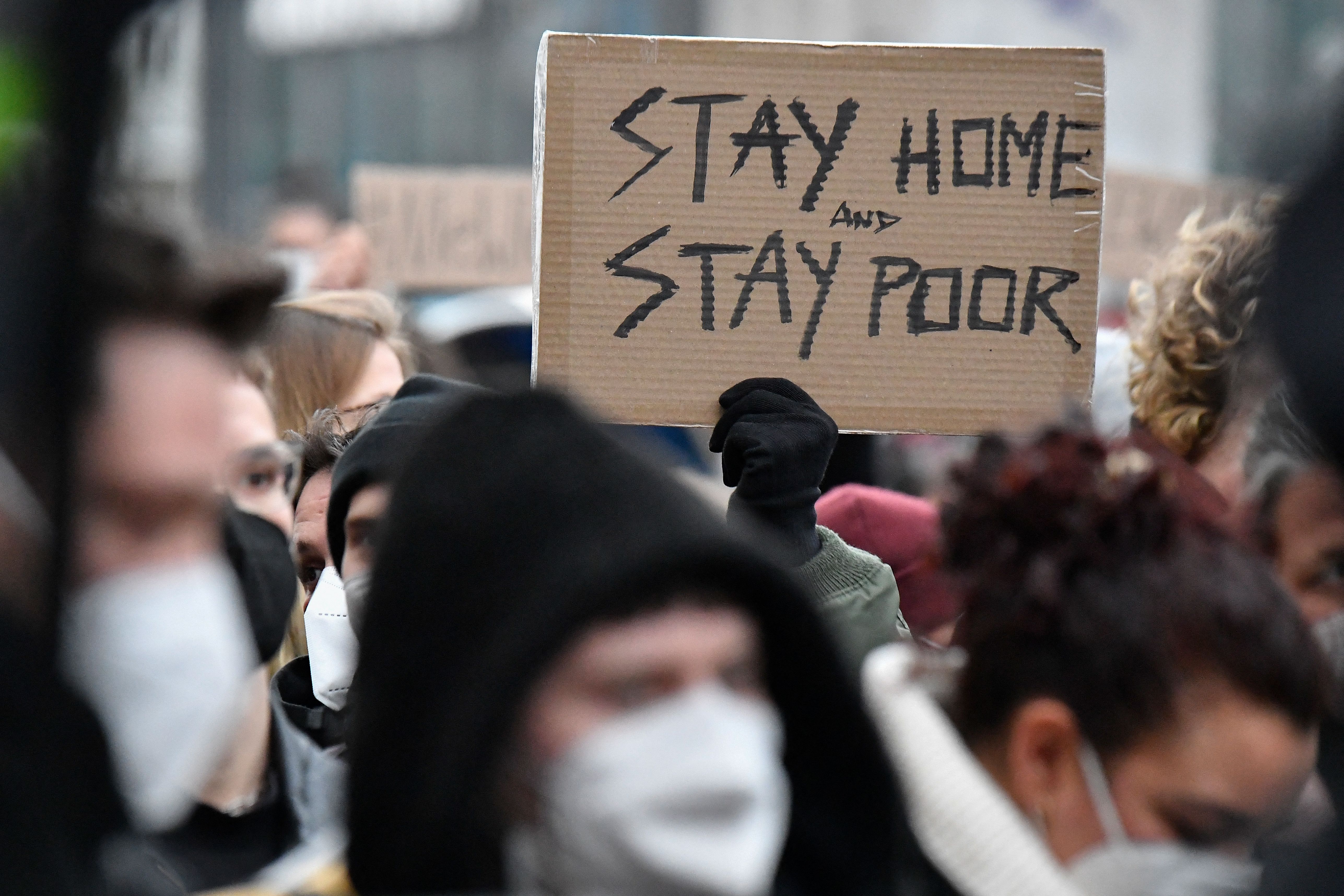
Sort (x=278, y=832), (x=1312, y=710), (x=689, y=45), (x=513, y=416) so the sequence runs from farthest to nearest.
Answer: (x=689, y=45), (x=278, y=832), (x=1312, y=710), (x=513, y=416)

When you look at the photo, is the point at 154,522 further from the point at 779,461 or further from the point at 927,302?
the point at 927,302

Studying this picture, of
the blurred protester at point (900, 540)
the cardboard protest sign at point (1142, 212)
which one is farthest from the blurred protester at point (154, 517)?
the cardboard protest sign at point (1142, 212)

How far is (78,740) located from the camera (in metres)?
1.04

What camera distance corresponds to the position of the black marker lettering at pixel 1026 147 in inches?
101

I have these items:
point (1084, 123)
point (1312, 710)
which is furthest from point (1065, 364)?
point (1312, 710)

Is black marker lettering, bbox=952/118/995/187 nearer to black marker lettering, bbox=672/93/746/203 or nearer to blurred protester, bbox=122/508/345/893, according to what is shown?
black marker lettering, bbox=672/93/746/203

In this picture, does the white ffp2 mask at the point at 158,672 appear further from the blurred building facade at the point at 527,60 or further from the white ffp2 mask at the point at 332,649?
the blurred building facade at the point at 527,60

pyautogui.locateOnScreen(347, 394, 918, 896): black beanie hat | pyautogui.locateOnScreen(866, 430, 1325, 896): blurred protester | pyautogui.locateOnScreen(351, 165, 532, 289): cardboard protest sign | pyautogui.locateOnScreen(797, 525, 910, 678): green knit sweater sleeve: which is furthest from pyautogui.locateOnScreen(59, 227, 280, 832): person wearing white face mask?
pyautogui.locateOnScreen(351, 165, 532, 289): cardboard protest sign

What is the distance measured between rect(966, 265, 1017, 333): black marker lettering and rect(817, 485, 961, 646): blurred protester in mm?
401

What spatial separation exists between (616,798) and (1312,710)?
735mm

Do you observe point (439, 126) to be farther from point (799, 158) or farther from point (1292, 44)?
point (799, 158)

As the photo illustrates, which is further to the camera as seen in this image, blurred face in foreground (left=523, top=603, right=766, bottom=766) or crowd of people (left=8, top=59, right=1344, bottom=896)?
blurred face in foreground (left=523, top=603, right=766, bottom=766)

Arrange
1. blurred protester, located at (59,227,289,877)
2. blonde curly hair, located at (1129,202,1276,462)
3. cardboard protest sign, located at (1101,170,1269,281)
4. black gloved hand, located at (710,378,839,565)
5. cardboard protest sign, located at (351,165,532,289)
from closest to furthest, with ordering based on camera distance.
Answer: blurred protester, located at (59,227,289,877) → black gloved hand, located at (710,378,839,565) → blonde curly hair, located at (1129,202,1276,462) → cardboard protest sign, located at (1101,170,1269,281) → cardboard protest sign, located at (351,165,532,289)

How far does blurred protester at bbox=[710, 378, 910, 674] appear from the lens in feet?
7.43
